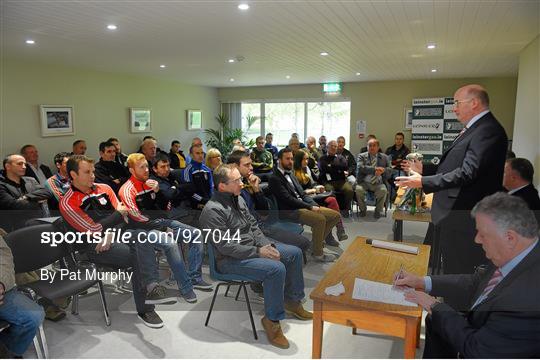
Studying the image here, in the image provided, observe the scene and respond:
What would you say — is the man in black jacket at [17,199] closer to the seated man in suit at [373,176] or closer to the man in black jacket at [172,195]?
the man in black jacket at [172,195]

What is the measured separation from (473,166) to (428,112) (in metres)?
7.75

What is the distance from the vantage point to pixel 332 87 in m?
10.2

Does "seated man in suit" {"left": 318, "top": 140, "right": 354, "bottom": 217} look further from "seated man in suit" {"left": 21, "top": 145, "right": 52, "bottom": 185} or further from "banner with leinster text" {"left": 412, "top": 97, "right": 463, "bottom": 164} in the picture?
"seated man in suit" {"left": 21, "top": 145, "right": 52, "bottom": 185}

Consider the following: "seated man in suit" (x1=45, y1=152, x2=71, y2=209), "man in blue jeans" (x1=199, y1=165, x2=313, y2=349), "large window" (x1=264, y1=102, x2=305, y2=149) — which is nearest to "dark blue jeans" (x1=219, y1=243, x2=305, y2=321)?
"man in blue jeans" (x1=199, y1=165, x2=313, y2=349)

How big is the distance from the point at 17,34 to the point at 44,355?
359cm

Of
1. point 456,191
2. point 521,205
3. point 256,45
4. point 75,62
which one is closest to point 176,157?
point 75,62

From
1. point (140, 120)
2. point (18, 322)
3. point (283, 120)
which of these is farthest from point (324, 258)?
point (283, 120)

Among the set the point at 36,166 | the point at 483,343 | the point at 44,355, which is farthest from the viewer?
the point at 36,166

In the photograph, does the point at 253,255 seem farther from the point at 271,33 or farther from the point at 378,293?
the point at 271,33

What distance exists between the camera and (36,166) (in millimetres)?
5820

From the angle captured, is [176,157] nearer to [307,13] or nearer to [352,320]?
[307,13]

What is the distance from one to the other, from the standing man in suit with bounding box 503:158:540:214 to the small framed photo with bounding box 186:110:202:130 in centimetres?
838

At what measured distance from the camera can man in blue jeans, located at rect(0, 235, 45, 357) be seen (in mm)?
2100

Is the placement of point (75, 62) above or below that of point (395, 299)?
above
